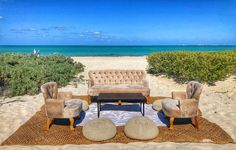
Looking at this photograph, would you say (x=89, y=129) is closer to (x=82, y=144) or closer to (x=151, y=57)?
(x=82, y=144)

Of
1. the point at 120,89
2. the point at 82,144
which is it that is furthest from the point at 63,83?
the point at 82,144

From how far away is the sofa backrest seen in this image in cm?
1010

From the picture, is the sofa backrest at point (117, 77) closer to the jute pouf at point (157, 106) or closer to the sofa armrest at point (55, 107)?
the jute pouf at point (157, 106)

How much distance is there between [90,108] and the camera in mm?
8453

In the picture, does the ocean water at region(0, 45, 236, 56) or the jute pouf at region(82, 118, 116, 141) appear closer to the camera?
the jute pouf at region(82, 118, 116, 141)

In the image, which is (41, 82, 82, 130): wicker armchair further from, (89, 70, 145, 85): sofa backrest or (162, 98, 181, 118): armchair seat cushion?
(89, 70, 145, 85): sofa backrest

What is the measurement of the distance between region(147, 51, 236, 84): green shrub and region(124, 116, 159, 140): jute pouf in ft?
22.2

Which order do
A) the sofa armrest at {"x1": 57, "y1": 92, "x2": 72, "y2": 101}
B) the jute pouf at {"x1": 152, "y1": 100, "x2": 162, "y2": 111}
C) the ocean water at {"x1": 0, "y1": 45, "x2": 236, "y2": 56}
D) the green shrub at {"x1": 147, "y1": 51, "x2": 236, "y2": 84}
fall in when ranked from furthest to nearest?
the ocean water at {"x1": 0, "y1": 45, "x2": 236, "y2": 56} < the green shrub at {"x1": 147, "y1": 51, "x2": 236, "y2": 84} < the jute pouf at {"x1": 152, "y1": 100, "x2": 162, "y2": 111} < the sofa armrest at {"x1": 57, "y1": 92, "x2": 72, "y2": 101}

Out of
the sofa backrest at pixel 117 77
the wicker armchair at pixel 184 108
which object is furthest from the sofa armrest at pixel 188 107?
the sofa backrest at pixel 117 77

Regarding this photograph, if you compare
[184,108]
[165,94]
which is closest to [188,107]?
[184,108]

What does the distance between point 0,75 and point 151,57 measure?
8.32 metres

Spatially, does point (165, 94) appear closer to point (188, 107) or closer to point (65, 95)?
point (188, 107)

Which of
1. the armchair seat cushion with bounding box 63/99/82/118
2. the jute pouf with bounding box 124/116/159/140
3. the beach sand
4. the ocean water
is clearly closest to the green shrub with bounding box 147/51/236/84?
the beach sand

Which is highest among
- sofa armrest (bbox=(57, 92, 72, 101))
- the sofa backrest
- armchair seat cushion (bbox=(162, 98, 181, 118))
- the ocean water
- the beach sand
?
the sofa backrest
